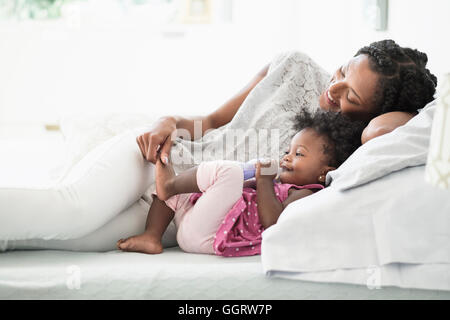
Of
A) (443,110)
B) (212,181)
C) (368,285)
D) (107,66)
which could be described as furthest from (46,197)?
(107,66)

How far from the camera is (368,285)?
3.63 ft

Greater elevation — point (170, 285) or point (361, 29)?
point (361, 29)

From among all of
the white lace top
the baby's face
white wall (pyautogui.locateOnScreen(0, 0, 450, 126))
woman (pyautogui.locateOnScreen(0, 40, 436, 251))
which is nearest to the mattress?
woman (pyautogui.locateOnScreen(0, 40, 436, 251))

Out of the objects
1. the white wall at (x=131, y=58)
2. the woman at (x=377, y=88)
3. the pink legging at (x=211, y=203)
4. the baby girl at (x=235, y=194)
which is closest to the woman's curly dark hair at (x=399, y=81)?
the woman at (x=377, y=88)

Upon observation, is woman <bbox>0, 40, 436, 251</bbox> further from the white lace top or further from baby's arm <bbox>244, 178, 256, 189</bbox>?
baby's arm <bbox>244, 178, 256, 189</bbox>

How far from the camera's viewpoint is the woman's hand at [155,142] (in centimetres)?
147

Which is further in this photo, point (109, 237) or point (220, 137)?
point (220, 137)

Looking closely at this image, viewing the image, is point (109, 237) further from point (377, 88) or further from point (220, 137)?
point (377, 88)

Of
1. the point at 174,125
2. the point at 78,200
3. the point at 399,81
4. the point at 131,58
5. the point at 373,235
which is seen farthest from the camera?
the point at 131,58

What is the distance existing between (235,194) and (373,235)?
365 millimetres

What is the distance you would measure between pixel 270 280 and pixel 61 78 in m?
3.74

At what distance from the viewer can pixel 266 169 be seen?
137 cm

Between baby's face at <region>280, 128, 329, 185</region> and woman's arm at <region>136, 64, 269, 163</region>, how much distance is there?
0.34 metres

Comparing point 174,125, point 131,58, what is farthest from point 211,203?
point 131,58
